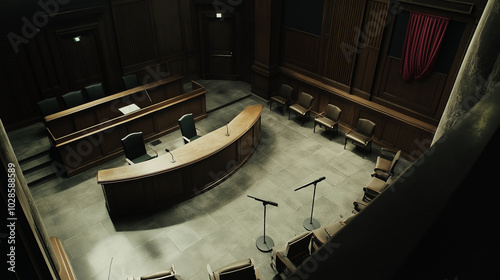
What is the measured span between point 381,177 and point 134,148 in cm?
492

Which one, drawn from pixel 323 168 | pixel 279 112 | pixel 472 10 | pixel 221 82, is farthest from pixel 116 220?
pixel 472 10

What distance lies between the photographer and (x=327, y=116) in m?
8.84

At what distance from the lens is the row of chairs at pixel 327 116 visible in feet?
26.4

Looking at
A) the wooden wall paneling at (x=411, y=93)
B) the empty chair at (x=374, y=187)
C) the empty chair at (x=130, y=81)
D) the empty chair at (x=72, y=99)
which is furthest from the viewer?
the empty chair at (x=130, y=81)

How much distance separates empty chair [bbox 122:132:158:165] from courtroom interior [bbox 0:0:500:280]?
0.09ft

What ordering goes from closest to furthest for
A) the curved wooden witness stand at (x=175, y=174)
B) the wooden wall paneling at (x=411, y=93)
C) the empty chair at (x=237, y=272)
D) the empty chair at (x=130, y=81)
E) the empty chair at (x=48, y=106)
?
the empty chair at (x=237, y=272)
the curved wooden witness stand at (x=175, y=174)
the wooden wall paneling at (x=411, y=93)
the empty chair at (x=48, y=106)
the empty chair at (x=130, y=81)

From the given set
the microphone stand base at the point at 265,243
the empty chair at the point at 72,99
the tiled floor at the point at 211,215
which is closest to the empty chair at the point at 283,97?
the tiled floor at the point at 211,215

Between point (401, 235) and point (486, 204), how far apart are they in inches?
11.1

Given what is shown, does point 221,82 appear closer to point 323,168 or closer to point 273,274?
point 323,168

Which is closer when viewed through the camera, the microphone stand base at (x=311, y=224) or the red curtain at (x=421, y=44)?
the microphone stand base at (x=311, y=224)

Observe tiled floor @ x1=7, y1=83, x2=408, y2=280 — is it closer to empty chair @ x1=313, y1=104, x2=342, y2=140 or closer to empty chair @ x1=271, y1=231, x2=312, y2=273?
empty chair @ x1=271, y1=231, x2=312, y2=273

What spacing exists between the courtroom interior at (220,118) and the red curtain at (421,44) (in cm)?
3

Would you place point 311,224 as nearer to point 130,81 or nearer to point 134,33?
point 130,81

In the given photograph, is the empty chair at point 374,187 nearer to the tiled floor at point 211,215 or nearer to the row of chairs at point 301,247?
the row of chairs at point 301,247
